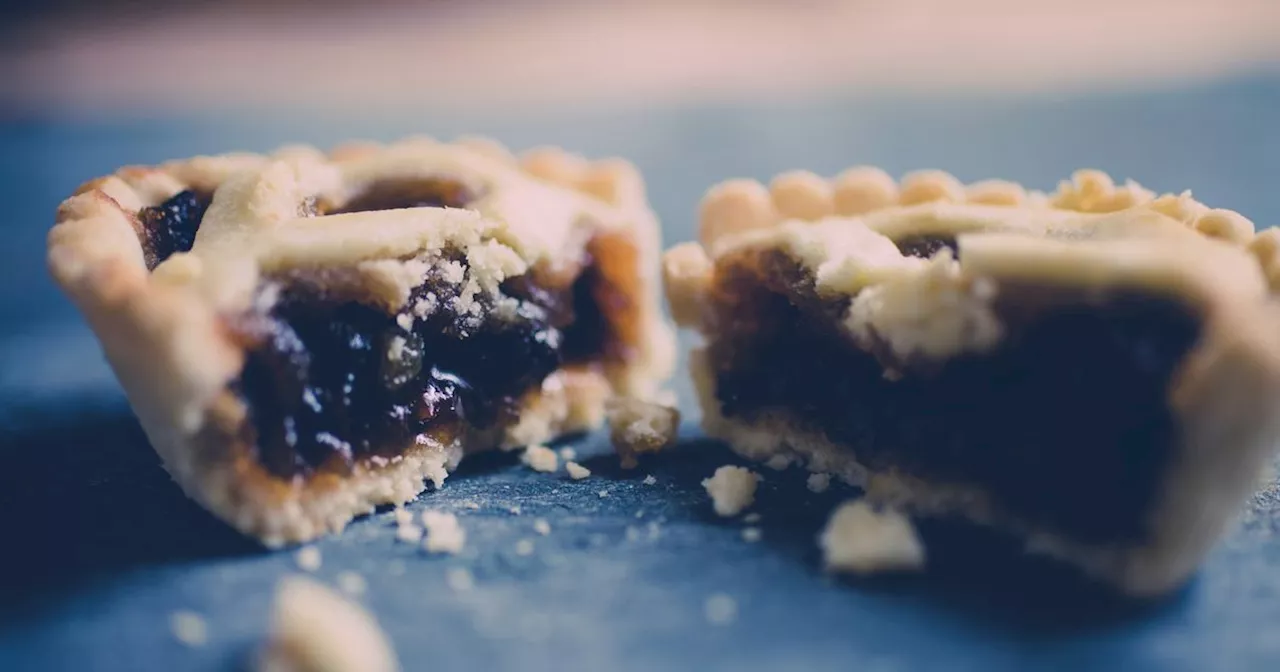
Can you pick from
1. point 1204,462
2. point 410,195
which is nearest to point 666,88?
point 410,195

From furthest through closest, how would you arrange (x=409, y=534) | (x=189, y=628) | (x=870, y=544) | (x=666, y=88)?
(x=666, y=88) → (x=409, y=534) → (x=870, y=544) → (x=189, y=628)

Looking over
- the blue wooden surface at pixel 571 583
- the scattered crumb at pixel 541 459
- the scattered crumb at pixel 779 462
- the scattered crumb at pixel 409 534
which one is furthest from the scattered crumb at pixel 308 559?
the scattered crumb at pixel 779 462

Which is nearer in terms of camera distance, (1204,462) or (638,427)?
(1204,462)

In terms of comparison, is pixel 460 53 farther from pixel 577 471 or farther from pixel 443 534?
pixel 443 534

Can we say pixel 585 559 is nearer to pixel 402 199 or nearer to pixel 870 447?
pixel 870 447

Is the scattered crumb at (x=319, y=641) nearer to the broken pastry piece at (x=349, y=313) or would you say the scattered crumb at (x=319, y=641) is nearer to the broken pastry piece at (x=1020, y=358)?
the broken pastry piece at (x=349, y=313)

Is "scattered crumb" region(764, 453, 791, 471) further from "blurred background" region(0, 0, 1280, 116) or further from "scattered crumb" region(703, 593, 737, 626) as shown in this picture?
"blurred background" region(0, 0, 1280, 116)

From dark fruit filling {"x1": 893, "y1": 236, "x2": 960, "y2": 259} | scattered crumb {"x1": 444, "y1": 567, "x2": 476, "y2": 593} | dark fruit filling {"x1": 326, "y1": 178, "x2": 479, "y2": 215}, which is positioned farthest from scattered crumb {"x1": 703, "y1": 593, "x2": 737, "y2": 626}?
dark fruit filling {"x1": 326, "y1": 178, "x2": 479, "y2": 215}
